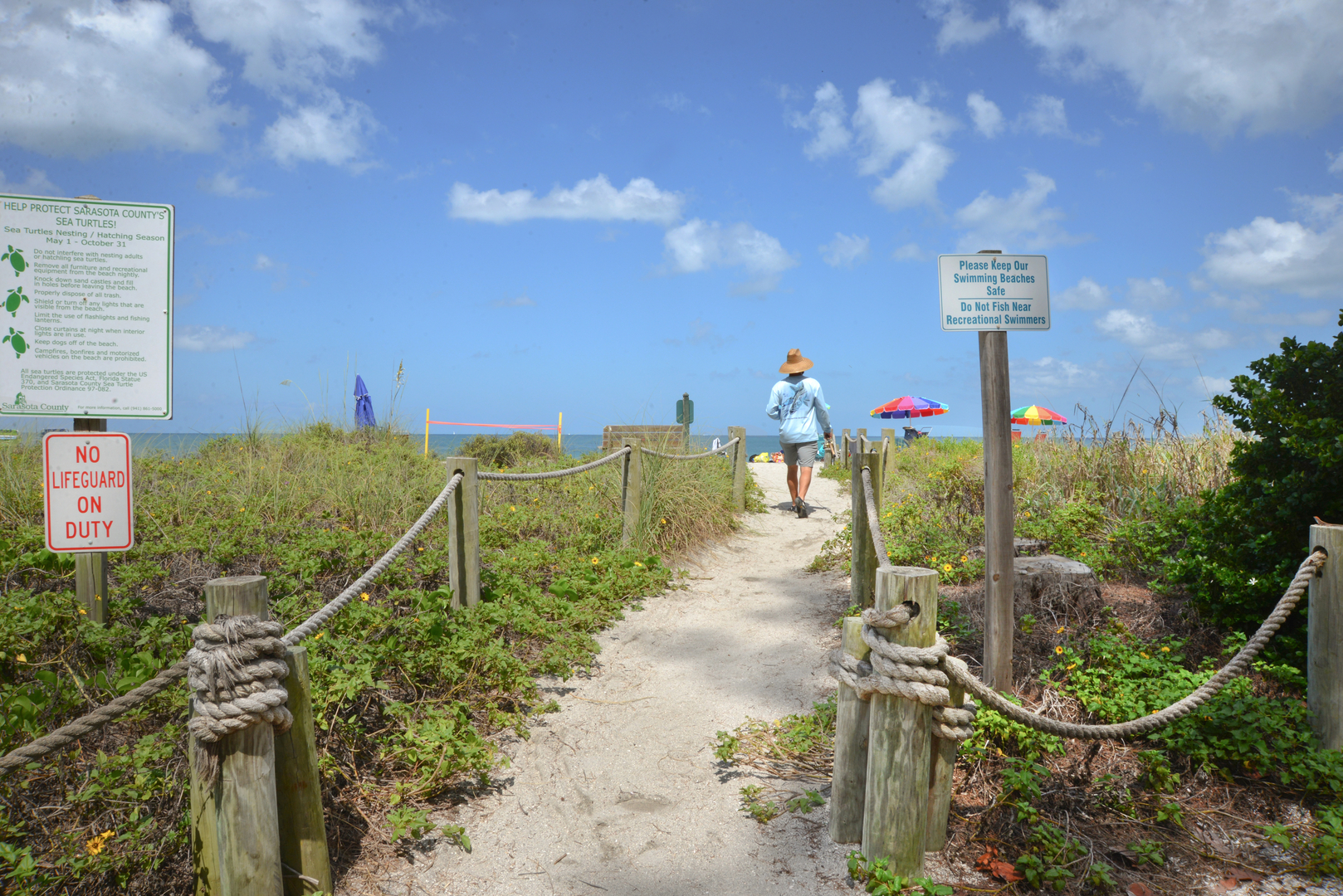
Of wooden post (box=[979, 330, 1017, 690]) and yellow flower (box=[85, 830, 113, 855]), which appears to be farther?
wooden post (box=[979, 330, 1017, 690])

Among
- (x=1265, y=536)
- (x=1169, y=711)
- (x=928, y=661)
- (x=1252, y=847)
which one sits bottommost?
(x=1252, y=847)

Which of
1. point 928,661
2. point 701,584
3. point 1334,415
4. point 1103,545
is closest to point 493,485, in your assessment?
point 701,584

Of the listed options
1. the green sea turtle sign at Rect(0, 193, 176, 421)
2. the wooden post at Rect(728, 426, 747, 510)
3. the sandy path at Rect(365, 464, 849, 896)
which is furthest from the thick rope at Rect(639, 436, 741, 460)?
the green sea turtle sign at Rect(0, 193, 176, 421)

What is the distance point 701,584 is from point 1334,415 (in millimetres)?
4437

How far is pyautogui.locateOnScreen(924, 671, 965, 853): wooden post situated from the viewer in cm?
259

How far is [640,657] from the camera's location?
192 inches

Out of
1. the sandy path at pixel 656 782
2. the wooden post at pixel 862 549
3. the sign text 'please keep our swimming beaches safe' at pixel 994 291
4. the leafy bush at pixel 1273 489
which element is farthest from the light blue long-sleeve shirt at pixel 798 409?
the sign text 'please keep our swimming beaches safe' at pixel 994 291

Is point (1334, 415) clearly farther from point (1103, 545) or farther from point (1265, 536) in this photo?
point (1103, 545)

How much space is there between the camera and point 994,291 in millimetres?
3545

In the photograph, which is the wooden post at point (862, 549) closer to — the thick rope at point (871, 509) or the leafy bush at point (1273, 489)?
the thick rope at point (871, 509)

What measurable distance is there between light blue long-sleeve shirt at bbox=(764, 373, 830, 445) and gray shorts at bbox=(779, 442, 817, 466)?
0.05 meters

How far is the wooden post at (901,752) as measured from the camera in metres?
2.46

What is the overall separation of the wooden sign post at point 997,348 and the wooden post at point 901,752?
128 cm

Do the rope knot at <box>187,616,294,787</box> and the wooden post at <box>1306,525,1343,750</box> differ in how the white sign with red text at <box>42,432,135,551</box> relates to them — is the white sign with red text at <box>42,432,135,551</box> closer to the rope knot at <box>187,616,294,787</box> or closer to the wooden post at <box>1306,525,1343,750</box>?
the rope knot at <box>187,616,294,787</box>
